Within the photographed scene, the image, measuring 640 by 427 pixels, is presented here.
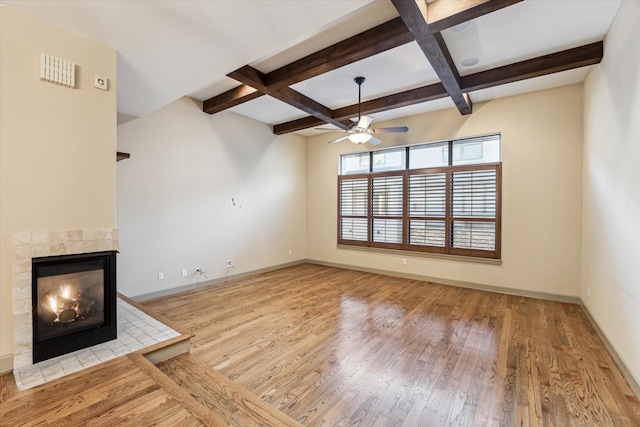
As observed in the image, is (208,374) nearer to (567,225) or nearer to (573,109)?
(567,225)

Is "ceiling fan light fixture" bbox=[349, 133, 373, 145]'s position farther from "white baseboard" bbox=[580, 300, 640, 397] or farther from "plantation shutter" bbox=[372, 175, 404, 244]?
"white baseboard" bbox=[580, 300, 640, 397]

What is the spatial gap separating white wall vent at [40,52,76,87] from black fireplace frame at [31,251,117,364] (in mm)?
1404

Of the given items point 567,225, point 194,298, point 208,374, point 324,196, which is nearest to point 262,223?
point 324,196

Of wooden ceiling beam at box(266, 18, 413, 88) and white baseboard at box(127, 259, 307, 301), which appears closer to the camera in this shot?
wooden ceiling beam at box(266, 18, 413, 88)

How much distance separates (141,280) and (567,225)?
266 inches

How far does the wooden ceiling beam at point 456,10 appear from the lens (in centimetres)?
230

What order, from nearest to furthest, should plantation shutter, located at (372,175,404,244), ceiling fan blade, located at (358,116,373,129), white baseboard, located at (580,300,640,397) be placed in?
white baseboard, located at (580,300,640,397) < ceiling fan blade, located at (358,116,373,129) < plantation shutter, located at (372,175,404,244)

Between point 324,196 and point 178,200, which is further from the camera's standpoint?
point 324,196

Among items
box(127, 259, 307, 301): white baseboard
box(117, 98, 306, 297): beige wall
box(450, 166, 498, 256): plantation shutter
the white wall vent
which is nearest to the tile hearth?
box(127, 259, 307, 301): white baseboard

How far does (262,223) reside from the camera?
Result: 632 centimetres

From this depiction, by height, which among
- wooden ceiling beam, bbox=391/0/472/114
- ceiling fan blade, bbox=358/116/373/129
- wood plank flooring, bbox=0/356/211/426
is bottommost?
wood plank flooring, bbox=0/356/211/426

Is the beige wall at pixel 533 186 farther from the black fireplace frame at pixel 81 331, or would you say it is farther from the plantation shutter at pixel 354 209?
the black fireplace frame at pixel 81 331

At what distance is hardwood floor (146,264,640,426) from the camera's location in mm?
2027

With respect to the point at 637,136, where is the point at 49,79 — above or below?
above
